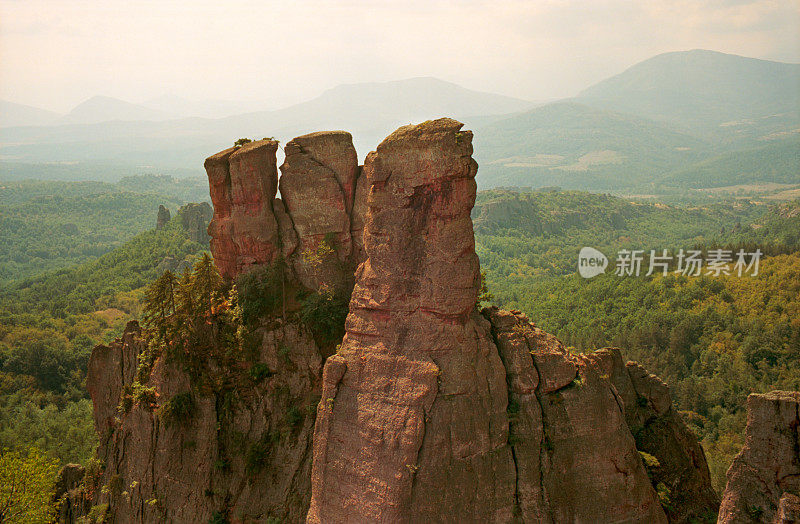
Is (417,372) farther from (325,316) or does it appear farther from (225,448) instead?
(225,448)

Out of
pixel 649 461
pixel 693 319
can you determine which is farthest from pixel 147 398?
pixel 693 319

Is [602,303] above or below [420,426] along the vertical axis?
below

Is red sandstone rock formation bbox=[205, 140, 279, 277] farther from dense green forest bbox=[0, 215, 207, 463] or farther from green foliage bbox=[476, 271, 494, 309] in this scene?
dense green forest bbox=[0, 215, 207, 463]

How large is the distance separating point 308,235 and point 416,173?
399 inches

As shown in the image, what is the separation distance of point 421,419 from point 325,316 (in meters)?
9.26

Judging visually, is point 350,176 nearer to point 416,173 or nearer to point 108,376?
point 416,173

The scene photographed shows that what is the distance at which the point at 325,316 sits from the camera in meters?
26.2

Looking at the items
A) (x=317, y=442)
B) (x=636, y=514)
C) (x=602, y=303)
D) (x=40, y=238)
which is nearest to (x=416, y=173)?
(x=317, y=442)

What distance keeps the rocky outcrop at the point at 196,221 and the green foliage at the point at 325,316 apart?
58.4 m

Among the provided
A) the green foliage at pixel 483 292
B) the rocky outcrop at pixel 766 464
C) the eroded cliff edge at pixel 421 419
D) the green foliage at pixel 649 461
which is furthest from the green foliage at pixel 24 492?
the rocky outcrop at pixel 766 464

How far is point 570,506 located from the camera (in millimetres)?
18969

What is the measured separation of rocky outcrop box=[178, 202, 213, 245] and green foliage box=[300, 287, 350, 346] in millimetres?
58448

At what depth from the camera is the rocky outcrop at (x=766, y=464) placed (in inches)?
612

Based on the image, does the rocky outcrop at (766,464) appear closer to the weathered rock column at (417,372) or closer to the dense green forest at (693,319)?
the weathered rock column at (417,372)
